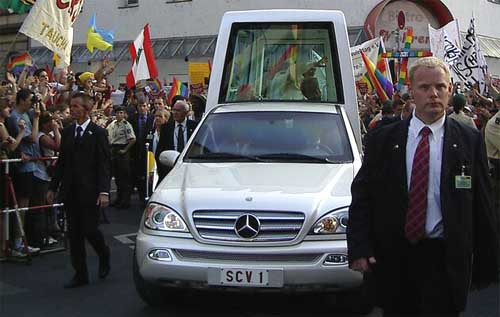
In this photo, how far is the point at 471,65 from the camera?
650 inches

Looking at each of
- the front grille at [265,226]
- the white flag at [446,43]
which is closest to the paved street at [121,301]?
the front grille at [265,226]

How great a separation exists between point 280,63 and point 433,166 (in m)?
6.11

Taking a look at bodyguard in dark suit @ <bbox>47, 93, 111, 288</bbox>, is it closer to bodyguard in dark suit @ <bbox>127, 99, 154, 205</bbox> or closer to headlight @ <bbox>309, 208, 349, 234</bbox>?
headlight @ <bbox>309, 208, 349, 234</bbox>

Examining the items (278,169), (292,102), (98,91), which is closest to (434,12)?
(98,91)

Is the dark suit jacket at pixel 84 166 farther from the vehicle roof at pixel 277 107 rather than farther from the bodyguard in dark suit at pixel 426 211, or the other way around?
the bodyguard in dark suit at pixel 426 211

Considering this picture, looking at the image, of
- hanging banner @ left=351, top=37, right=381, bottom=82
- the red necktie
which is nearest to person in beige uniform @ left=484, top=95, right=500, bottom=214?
the red necktie

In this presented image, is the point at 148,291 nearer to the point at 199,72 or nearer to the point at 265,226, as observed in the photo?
the point at 265,226

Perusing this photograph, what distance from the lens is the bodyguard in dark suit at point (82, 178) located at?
23.6ft

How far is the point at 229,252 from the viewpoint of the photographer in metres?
5.62

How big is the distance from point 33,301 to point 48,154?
9.05ft

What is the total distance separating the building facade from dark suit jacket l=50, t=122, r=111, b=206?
20.9m

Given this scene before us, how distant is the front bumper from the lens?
5.55 m

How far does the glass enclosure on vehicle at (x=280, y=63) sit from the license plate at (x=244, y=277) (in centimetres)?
387

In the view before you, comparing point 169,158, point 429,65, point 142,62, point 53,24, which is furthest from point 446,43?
point 429,65
